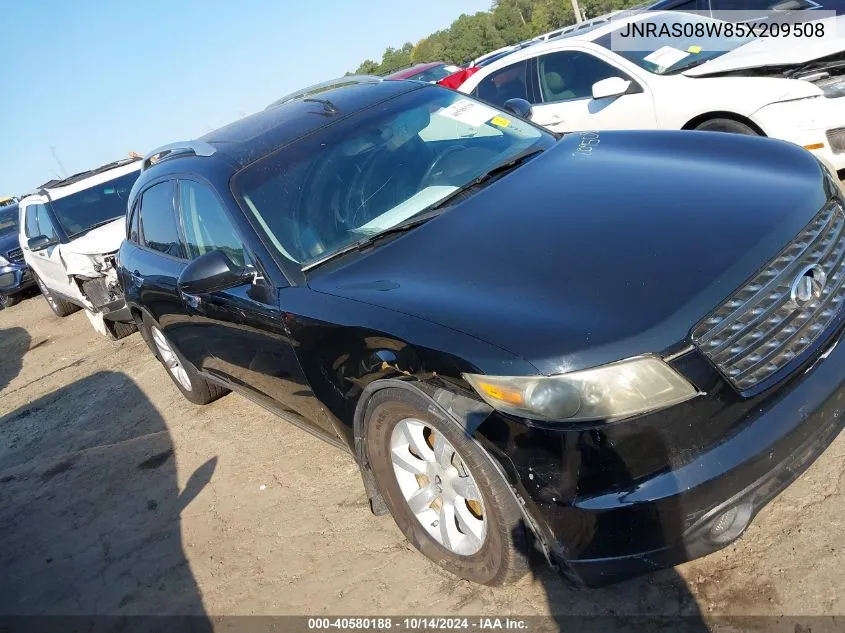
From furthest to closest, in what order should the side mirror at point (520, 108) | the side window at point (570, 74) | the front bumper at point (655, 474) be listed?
the side window at point (570, 74)
the side mirror at point (520, 108)
the front bumper at point (655, 474)

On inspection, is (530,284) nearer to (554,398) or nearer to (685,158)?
(554,398)

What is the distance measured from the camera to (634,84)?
602cm

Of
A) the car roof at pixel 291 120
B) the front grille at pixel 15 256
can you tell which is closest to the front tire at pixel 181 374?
the car roof at pixel 291 120

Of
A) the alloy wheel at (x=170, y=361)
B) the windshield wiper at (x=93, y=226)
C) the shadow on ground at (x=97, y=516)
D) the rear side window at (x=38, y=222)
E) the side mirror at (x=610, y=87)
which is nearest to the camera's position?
the shadow on ground at (x=97, y=516)

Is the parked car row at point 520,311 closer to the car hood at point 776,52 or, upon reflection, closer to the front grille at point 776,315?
the front grille at point 776,315

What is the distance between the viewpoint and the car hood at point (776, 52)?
5258 millimetres

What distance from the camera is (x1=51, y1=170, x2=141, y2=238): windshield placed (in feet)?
26.9

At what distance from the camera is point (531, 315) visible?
2.11 m

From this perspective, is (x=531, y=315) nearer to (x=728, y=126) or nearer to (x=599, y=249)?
(x=599, y=249)

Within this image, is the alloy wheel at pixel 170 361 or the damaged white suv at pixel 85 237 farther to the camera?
the damaged white suv at pixel 85 237

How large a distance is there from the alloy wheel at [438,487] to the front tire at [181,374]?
244cm

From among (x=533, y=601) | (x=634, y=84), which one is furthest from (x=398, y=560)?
(x=634, y=84)

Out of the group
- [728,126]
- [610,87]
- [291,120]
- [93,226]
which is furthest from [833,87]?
[93,226]

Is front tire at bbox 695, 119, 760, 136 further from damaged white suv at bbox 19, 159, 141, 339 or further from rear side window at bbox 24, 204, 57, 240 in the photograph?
rear side window at bbox 24, 204, 57, 240
